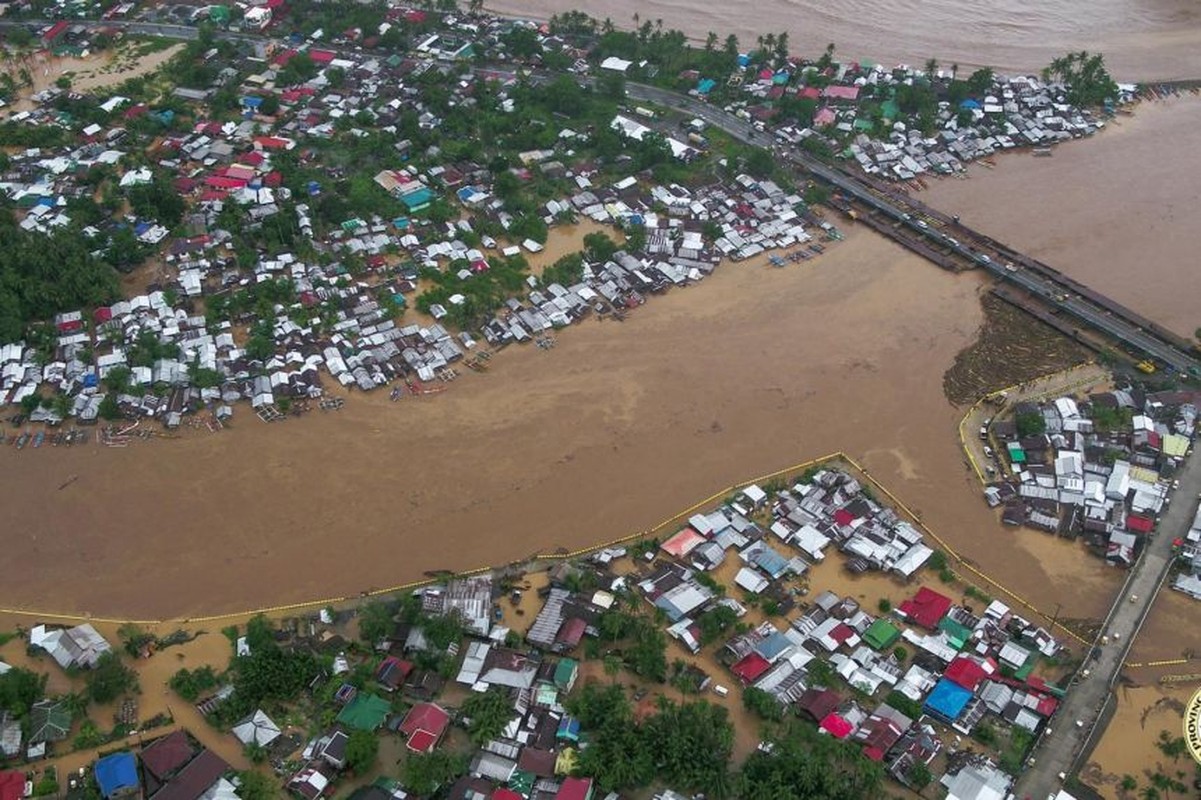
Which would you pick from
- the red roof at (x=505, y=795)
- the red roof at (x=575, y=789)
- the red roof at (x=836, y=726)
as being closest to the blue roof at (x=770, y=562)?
the red roof at (x=836, y=726)

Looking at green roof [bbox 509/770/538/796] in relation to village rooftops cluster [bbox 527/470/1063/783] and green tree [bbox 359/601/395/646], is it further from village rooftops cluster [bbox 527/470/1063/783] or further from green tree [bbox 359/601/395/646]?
green tree [bbox 359/601/395/646]

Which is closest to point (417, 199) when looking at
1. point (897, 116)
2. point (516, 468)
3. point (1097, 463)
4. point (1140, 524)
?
point (516, 468)

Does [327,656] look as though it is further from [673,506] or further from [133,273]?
[133,273]

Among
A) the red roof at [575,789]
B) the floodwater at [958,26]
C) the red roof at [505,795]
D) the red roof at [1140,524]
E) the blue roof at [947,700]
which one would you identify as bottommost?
the red roof at [505,795]

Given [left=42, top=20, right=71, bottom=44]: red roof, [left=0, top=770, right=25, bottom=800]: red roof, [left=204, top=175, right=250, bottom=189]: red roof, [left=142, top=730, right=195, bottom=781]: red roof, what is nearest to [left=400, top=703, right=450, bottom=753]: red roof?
[left=142, top=730, right=195, bottom=781]: red roof

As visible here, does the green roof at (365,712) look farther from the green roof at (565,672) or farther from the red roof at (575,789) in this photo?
the red roof at (575,789)
